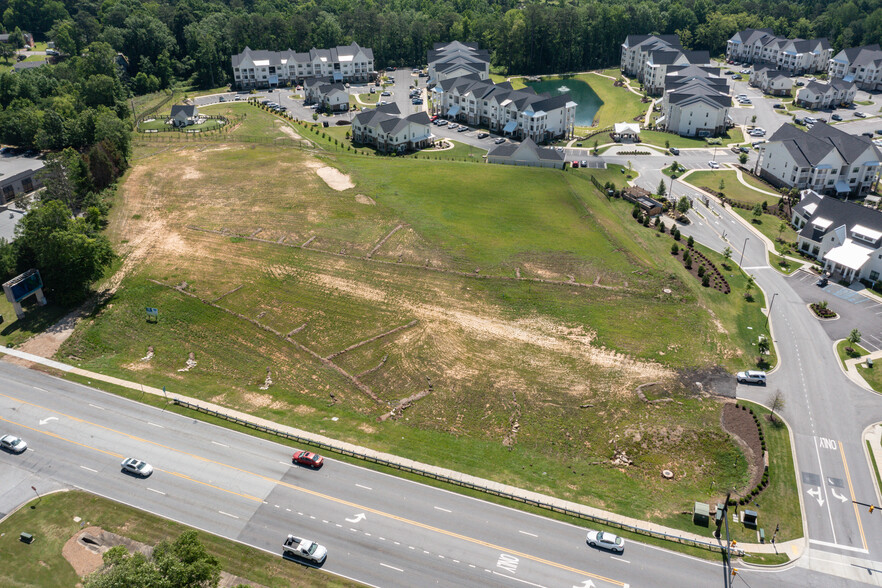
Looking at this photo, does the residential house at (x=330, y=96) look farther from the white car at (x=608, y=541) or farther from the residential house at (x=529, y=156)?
the white car at (x=608, y=541)

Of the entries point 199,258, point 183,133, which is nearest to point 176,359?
point 199,258

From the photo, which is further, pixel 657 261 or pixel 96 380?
pixel 657 261

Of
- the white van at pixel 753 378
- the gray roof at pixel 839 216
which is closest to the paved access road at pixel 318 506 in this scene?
the white van at pixel 753 378

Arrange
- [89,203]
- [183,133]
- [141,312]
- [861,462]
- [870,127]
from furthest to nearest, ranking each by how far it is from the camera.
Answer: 1. [870,127]
2. [183,133]
3. [89,203]
4. [141,312]
5. [861,462]

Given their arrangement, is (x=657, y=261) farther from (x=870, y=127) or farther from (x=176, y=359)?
(x=870, y=127)

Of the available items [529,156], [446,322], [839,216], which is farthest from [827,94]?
[446,322]

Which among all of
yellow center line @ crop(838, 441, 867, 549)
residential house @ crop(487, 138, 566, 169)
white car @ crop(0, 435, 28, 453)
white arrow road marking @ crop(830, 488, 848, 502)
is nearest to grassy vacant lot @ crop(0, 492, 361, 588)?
white car @ crop(0, 435, 28, 453)
